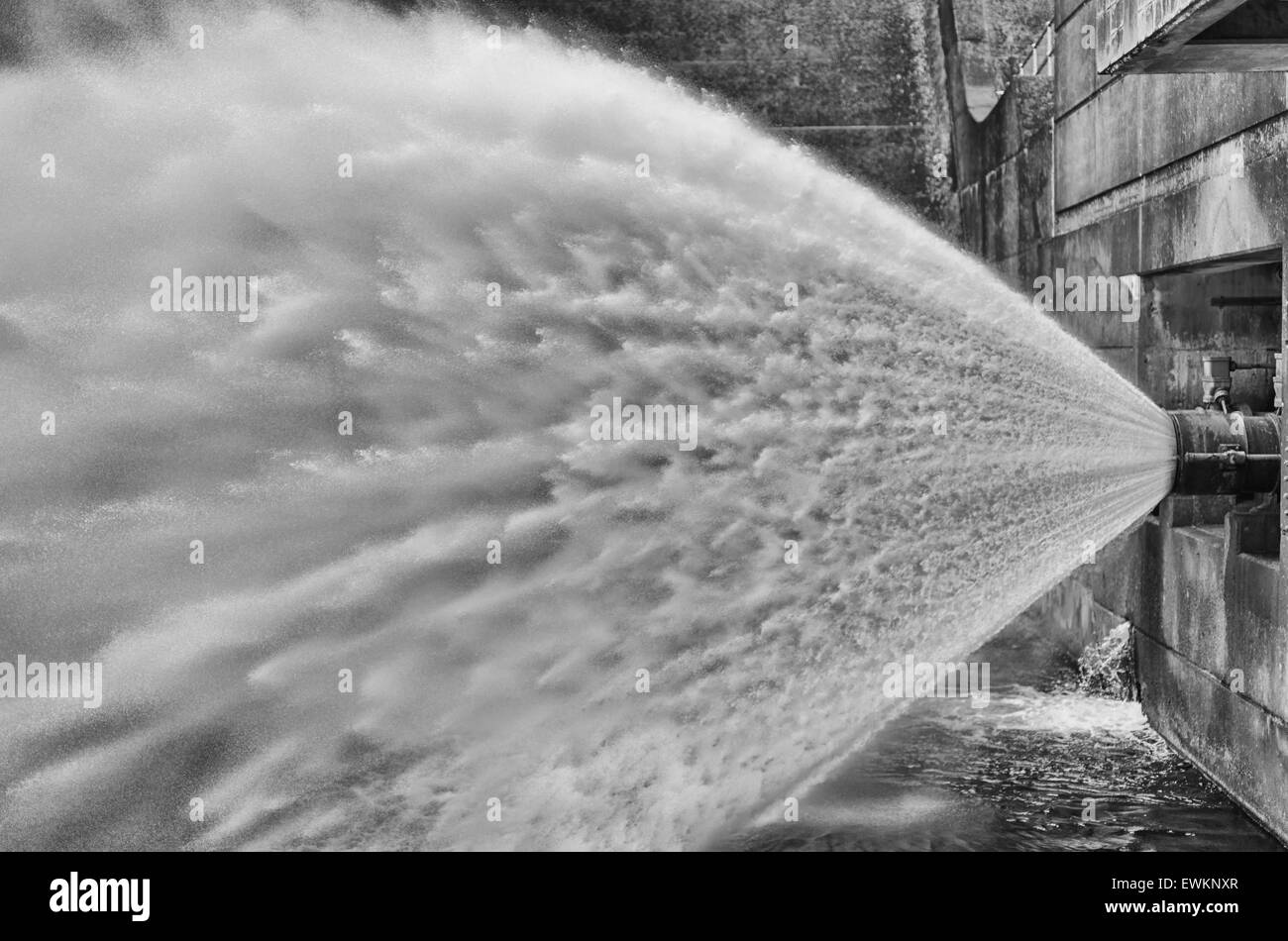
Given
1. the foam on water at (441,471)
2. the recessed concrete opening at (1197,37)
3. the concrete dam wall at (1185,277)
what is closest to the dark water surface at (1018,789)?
the concrete dam wall at (1185,277)

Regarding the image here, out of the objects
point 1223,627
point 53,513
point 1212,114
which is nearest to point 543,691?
point 53,513

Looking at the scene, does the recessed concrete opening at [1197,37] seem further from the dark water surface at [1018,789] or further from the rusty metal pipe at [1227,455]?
the dark water surface at [1018,789]

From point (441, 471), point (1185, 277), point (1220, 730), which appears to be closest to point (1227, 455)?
point (1220, 730)

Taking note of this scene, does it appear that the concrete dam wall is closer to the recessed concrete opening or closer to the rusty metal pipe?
the recessed concrete opening

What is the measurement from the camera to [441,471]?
12430 mm

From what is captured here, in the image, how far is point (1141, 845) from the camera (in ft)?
33.0

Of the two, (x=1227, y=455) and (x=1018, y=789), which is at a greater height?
(x=1227, y=455)

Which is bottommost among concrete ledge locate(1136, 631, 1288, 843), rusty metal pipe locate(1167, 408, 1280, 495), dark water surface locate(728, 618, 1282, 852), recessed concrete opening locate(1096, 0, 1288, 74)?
dark water surface locate(728, 618, 1282, 852)

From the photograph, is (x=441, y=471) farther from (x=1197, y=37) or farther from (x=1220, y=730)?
(x=1197, y=37)

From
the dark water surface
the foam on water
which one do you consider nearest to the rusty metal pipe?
the foam on water

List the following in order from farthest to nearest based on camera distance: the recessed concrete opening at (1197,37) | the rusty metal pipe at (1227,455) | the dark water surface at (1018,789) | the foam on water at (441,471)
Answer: the foam on water at (441,471), the rusty metal pipe at (1227,455), the dark water surface at (1018,789), the recessed concrete opening at (1197,37)

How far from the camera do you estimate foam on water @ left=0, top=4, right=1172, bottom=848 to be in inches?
435

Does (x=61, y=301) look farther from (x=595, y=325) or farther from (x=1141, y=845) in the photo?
(x=1141, y=845)

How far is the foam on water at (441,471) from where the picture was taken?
1105 cm
